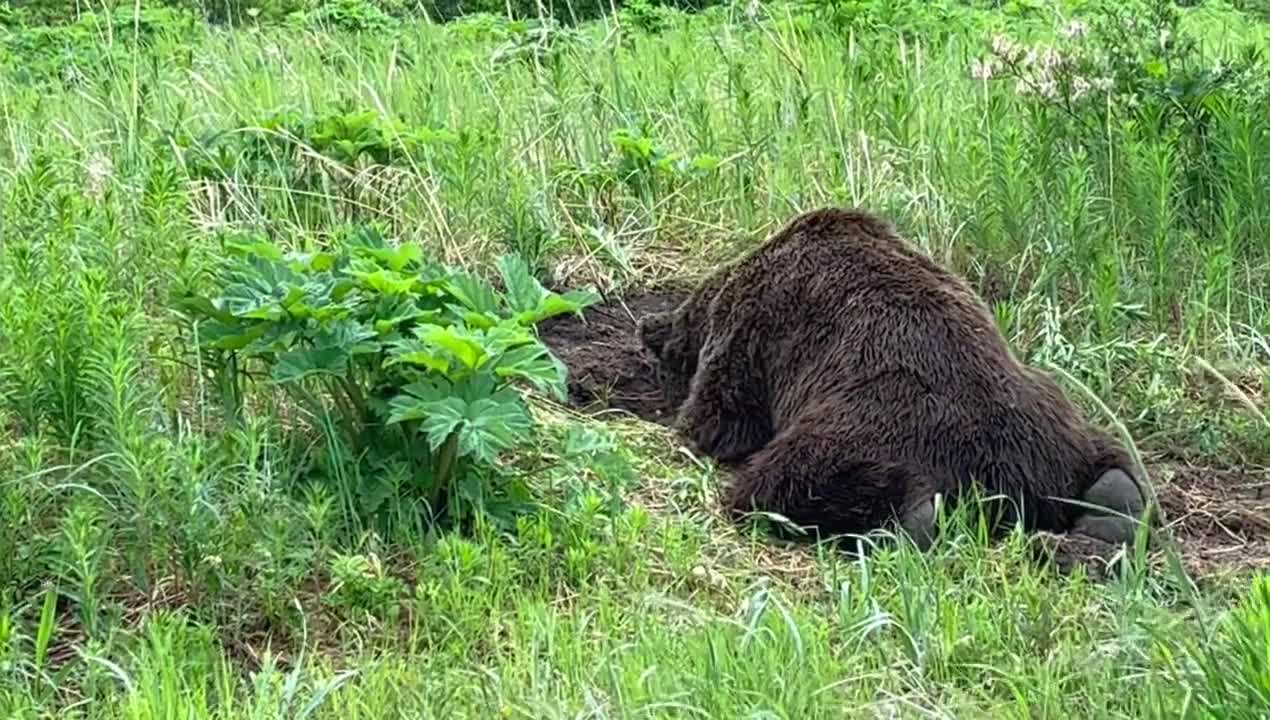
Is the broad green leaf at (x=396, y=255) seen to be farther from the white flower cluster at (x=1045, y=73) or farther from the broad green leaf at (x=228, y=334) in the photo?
the white flower cluster at (x=1045, y=73)

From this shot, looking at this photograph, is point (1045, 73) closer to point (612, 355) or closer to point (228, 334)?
point (612, 355)

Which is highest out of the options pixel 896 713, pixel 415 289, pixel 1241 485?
pixel 415 289

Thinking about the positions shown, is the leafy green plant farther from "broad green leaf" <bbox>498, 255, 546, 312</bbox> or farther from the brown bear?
the brown bear

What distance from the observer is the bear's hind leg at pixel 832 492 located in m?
3.85

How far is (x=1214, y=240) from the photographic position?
5496mm

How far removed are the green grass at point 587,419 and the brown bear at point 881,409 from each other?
182 millimetres

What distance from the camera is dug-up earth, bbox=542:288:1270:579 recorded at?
12.6 ft

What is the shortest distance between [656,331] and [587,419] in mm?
591

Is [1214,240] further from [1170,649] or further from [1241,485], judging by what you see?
[1170,649]

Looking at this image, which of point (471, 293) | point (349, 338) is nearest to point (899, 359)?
point (471, 293)

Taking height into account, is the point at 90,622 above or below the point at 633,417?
above

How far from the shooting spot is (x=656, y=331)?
5234mm

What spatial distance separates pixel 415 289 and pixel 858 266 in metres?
1.41

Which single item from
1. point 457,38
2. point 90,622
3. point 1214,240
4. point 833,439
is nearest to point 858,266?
point 833,439
